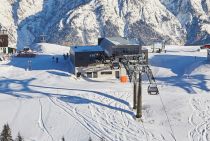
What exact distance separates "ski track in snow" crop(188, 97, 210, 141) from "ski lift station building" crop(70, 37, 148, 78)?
76.0 feet

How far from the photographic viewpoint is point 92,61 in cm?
8419

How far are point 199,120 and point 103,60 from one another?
3434 cm

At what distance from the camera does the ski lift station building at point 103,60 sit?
268 feet

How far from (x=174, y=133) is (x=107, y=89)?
17.3 m

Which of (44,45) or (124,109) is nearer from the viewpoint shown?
(124,109)

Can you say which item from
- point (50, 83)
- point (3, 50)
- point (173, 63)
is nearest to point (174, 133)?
point (50, 83)

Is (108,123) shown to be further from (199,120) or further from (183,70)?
(183,70)

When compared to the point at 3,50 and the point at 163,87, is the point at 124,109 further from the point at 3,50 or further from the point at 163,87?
the point at 3,50

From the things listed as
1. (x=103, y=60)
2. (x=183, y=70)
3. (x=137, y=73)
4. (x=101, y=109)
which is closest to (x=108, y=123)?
(x=101, y=109)

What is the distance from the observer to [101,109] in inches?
2219

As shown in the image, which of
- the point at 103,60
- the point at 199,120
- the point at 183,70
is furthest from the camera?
the point at 183,70

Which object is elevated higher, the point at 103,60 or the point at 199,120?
the point at 103,60

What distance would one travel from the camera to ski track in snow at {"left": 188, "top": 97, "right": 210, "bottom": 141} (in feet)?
158

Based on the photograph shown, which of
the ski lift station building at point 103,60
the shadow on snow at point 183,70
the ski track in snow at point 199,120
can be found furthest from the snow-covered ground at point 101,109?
the ski lift station building at point 103,60
